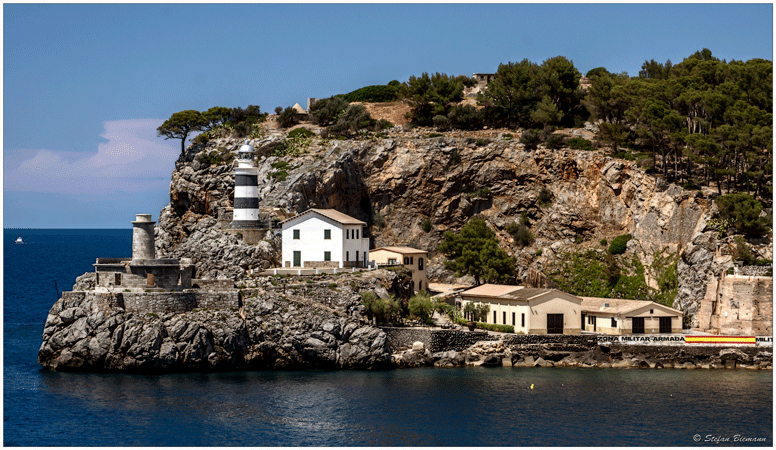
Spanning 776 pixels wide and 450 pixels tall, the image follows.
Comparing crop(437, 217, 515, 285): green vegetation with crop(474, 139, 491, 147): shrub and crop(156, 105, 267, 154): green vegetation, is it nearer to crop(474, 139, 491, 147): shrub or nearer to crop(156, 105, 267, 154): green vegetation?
crop(474, 139, 491, 147): shrub

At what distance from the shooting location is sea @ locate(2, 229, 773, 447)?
4066 cm

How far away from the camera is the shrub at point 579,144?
257ft

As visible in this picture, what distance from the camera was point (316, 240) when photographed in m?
64.1

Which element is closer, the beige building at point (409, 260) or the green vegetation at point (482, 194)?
the beige building at point (409, 260)

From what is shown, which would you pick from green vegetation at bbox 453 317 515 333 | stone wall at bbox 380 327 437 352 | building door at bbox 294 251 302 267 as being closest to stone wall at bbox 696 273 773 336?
green vegetation at bbox 453 317 515 333

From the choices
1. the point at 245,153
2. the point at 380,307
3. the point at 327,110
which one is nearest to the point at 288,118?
the point at 327,110

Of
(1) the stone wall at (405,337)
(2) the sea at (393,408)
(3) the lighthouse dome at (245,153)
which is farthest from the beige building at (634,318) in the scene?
(3) the lighthouse dome at (245,153)

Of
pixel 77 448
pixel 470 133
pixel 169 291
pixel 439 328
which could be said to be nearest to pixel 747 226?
pixel 439 328

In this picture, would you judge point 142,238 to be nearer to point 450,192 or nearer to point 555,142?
point 450,192

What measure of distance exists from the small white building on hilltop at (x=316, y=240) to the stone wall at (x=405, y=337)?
863 centimetres

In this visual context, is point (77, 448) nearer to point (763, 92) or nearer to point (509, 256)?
point (509, 256)

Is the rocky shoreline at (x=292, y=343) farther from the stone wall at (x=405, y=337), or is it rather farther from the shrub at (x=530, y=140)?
the shrub at (x=530, y=140)

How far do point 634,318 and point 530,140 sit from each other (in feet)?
81.3

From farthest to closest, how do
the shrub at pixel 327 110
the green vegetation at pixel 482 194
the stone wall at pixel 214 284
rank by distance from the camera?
the shrub at pixel 327 110 < the green vegetation at pixel 482 194 < the stone wall at pixel 214 284
